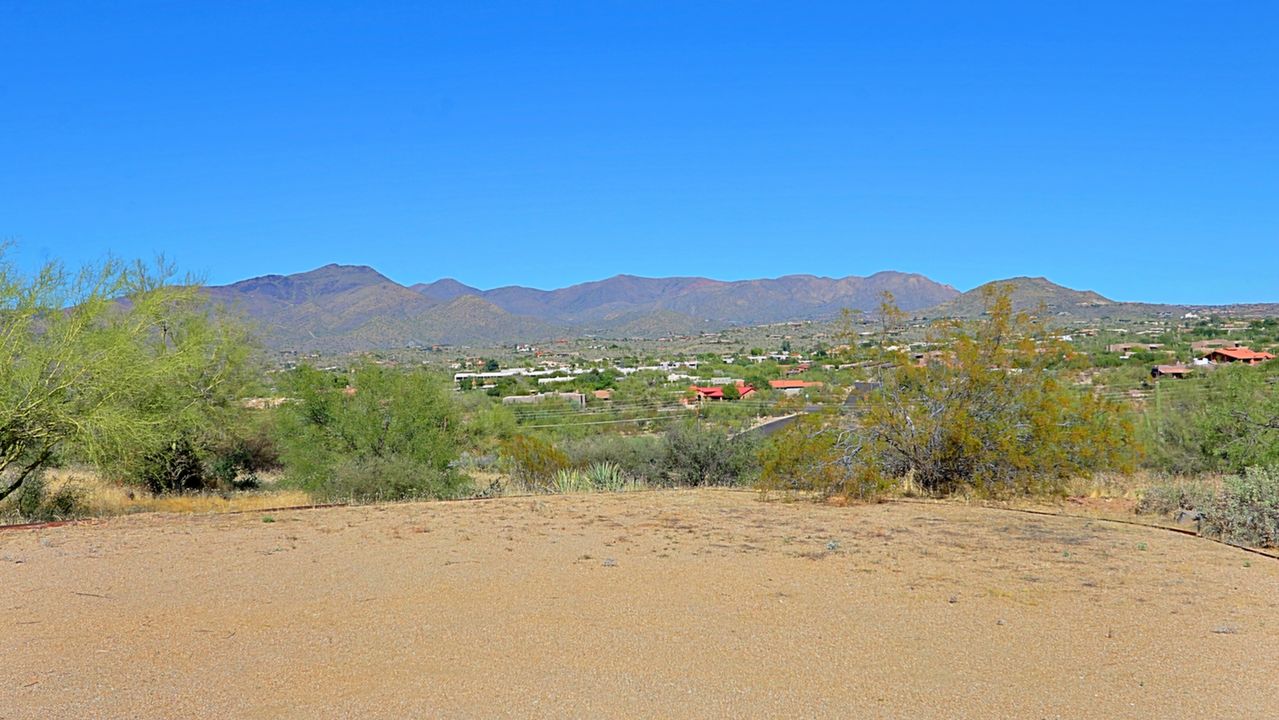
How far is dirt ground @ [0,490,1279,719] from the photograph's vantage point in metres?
6.03

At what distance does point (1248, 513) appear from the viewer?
11141 mm

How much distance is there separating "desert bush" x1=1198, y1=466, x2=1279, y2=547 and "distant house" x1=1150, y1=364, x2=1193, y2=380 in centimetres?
2943

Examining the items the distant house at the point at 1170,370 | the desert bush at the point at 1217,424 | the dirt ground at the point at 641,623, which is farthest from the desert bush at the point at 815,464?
the distant house at the point at 1170,370

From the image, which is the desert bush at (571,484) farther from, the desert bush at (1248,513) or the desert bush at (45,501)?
the desert bush at (1248,513)

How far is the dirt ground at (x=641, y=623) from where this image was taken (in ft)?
19.8

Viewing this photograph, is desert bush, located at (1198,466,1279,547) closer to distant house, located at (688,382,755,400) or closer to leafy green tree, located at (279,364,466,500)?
leafy green tree, located at (279,364,466,500)

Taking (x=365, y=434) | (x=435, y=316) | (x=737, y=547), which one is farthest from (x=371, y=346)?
(x=737, y=547)

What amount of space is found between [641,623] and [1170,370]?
134 feet

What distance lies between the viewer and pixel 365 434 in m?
23.3

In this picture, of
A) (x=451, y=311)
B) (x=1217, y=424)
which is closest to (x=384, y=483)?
(x=1217, y=424)

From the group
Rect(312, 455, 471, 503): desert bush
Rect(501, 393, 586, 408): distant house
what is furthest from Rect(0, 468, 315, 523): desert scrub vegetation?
Rect(501, 393, 586, 408): distant house

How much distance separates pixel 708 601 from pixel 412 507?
798 cm

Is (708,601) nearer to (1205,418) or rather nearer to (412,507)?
(412,507)

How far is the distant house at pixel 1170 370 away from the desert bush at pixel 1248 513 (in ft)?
96.6
